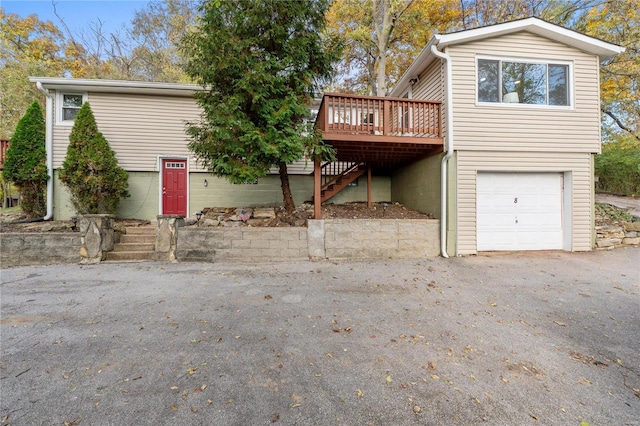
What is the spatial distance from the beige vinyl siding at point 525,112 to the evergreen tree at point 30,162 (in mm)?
11669

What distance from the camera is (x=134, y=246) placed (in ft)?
20.1

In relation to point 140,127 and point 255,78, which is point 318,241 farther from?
point 140,127

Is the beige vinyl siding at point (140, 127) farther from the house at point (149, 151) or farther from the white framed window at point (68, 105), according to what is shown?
the white framed window at point (68, 105)

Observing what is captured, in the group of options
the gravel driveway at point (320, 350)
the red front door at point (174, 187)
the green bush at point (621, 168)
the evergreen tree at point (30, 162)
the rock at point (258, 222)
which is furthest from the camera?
the green bush at point (621, 168)

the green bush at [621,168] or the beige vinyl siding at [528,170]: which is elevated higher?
the green bush at [621,168]

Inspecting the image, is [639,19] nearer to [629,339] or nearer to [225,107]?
[629,339]

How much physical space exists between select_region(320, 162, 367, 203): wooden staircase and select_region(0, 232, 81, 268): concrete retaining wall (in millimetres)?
5941

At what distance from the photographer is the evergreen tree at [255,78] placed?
531 cm

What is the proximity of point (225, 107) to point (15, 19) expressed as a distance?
20.8 meters

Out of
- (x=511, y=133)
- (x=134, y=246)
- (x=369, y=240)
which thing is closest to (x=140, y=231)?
(x=134, y=246)

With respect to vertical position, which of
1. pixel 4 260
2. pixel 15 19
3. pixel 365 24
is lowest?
pixel 4 260

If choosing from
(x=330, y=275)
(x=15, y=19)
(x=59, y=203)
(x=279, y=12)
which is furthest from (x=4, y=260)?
(x=15, y=19)

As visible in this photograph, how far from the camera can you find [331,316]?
10.6ft

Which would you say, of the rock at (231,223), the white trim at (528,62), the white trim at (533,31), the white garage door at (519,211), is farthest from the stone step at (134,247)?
the white trim at (528,62)
